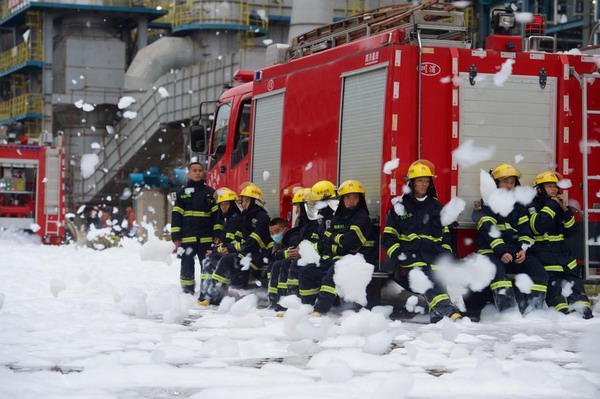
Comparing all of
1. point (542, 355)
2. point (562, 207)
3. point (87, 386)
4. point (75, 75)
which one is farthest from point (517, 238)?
point (75, 75)

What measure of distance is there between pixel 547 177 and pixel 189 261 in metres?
4.83

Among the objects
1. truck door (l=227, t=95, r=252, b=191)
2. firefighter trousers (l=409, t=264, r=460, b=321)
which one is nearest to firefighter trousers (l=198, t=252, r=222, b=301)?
truck door (l=227, t=95, r=252, b=191)

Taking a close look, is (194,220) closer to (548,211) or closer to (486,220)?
(486,220)

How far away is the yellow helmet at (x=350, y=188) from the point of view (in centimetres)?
1105

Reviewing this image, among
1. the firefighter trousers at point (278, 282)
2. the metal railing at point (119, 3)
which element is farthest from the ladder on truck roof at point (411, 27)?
the metal railing at point (119, 3)

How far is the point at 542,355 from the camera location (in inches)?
323

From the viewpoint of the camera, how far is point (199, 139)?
15.9 meters

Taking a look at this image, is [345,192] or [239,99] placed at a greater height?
[239,99]

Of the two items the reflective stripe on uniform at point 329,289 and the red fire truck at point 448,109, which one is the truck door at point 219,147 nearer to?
the red fire truck at point 448,109

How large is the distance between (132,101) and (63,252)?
17.3 metres

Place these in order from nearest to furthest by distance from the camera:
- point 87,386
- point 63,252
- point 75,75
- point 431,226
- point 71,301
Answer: point 87,386, point 431,226, point 71,301, point 63,252, point 75,75

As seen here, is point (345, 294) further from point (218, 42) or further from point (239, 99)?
point (218, 42)

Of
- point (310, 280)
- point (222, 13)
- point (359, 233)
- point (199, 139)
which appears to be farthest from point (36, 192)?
point (359, 233)

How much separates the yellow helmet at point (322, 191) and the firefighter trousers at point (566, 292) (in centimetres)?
236
